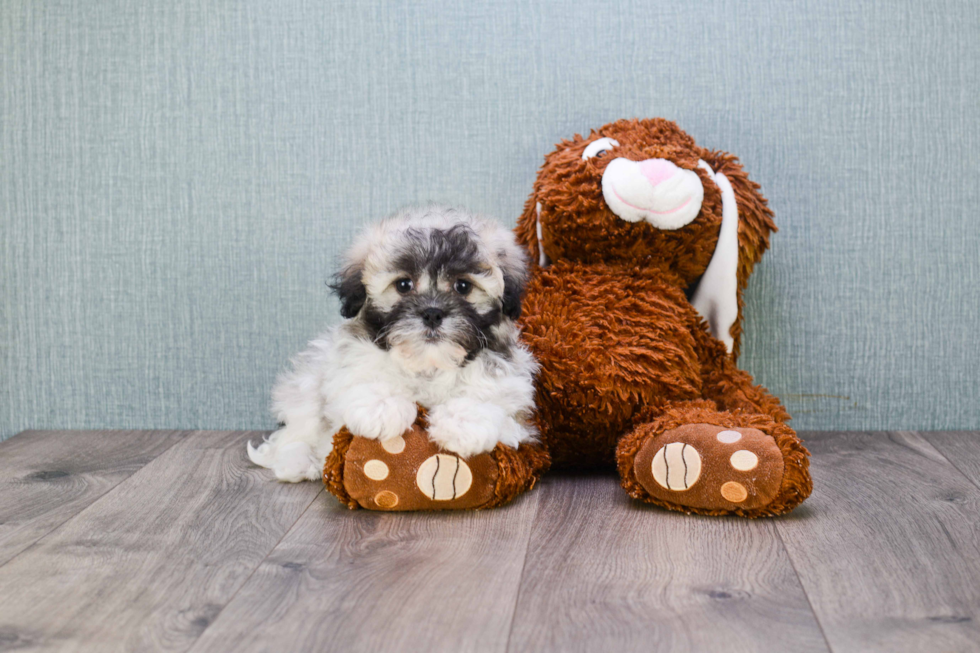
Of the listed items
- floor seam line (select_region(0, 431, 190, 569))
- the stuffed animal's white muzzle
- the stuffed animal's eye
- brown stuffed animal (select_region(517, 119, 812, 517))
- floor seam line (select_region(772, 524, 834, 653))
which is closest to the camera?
floor seam line (select_region(772, 524, 834, 653))

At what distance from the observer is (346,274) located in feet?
5.08

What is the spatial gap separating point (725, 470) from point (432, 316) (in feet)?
1.87

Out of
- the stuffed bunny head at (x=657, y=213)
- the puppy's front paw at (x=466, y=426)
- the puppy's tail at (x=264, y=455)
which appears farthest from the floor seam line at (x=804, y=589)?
the puppy's tail at (x=264, y=455)

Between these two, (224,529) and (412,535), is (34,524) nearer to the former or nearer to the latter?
(224,529)

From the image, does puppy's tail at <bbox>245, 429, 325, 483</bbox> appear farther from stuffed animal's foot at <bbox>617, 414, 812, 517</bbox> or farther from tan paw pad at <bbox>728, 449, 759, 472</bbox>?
tan paw pad at <bbox>728, 449, 759, 472</bbox>

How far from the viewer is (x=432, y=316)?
1.44 m

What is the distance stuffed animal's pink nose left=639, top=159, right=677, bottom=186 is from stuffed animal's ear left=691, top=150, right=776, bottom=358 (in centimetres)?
15

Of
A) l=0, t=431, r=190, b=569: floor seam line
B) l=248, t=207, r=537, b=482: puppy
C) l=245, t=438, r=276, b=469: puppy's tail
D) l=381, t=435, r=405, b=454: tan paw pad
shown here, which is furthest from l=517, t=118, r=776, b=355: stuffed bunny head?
l=0, t=431, r=190, b=569: floor seam line

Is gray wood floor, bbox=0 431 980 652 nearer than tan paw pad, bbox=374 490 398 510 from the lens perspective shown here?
Yes

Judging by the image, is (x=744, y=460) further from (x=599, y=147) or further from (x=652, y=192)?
(x=599, y=147)

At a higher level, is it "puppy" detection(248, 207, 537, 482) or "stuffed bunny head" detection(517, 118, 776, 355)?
"stuffed bunny head" detection(517, 118, 776, 355)

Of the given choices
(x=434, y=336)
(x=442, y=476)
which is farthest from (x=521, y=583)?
(x=434, y=336)

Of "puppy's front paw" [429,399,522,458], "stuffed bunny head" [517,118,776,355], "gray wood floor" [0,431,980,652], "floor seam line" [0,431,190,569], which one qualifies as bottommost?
"floor seam line" [0,431,190,569]

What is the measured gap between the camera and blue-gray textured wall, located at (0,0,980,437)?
2.10 meters
